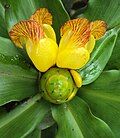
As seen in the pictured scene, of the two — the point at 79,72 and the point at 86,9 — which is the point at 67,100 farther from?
the point at 86,9

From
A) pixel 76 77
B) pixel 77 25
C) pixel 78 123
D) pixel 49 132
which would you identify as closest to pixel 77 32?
pixel 77 25

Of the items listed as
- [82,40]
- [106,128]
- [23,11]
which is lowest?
[106,128]

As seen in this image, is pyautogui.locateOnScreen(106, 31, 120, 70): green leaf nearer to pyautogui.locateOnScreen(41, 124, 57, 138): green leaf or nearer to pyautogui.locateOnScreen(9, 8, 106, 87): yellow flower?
pyautogui.locateOnScreen(9, 8, 106, 87): yellow flower

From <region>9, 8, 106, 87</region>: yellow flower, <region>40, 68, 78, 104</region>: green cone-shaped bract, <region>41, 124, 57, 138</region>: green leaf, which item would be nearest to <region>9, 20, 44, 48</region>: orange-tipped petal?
<region>9, 8, 106, 87</region>: yellow flower

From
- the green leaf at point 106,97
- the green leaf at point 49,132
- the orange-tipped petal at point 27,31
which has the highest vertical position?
the orange-tipped petal at point 27,31

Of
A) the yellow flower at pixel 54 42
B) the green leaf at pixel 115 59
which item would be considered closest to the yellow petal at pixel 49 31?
the yellow flower at pixel 54 42

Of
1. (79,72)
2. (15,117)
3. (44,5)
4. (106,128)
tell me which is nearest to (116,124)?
(106,128)

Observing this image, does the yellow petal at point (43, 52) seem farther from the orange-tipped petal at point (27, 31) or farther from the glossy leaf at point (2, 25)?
the glossy leaf at point (2, 25)
